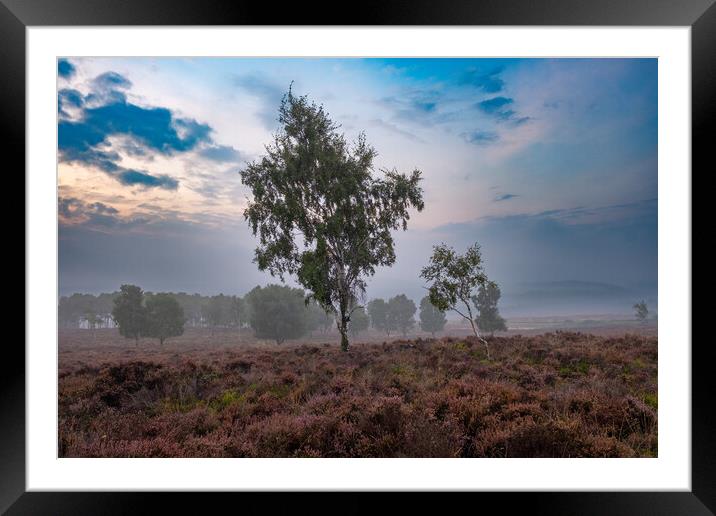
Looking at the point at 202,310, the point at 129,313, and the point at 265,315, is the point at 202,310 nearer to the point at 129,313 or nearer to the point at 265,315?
the point at 265,315

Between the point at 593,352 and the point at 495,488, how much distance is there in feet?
25.4

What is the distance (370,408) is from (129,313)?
19072 mm

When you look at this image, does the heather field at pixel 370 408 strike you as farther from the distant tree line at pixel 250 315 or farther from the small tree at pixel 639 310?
the distant tree line at pixel 250 315

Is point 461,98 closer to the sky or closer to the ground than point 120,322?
closer to the sky

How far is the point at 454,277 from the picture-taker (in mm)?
9133

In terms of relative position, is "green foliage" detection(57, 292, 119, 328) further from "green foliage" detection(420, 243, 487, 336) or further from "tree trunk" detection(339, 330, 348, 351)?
"green foliage" detection(420, 243, 487, 336)

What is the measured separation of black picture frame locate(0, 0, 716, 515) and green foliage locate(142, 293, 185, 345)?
1817cm

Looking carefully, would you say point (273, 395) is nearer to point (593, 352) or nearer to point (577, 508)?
point (577, 508)

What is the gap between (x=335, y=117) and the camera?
36.1 ft

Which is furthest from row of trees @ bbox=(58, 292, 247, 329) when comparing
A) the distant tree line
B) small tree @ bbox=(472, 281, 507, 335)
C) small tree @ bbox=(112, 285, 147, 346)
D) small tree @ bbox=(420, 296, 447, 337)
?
small tree @ bbox=(472, 281, 507, 335)

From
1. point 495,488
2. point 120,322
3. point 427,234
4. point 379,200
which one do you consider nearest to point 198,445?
point 495,488

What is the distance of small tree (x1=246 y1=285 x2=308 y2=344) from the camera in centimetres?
2130
